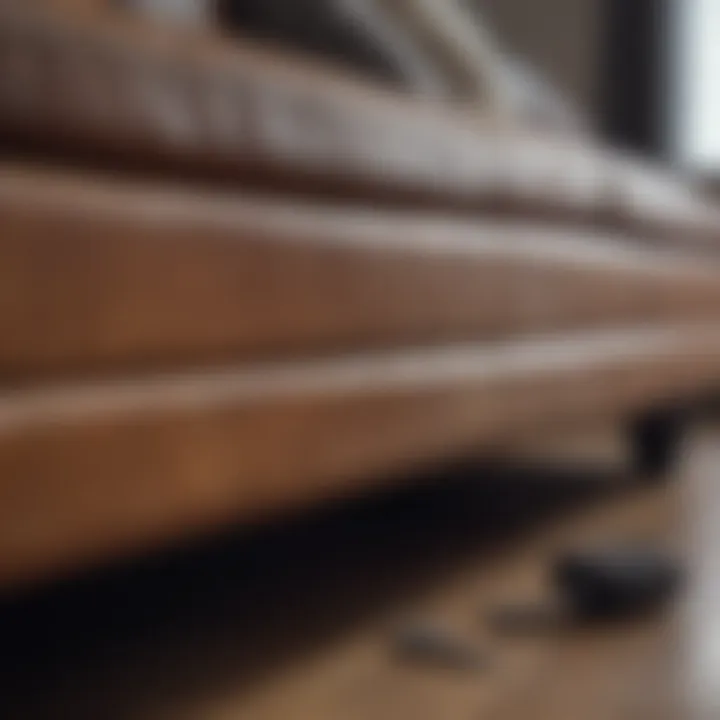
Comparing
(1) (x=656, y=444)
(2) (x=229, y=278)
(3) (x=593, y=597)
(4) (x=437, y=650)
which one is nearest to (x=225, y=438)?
(2) (x=229, y=278)

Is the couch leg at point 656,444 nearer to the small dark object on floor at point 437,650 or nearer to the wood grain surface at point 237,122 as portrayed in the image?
the wood grain surface at point 237,122

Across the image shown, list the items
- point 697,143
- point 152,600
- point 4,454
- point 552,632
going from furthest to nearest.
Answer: point 697,143 < point 152,600 < point 552,632 < point 4,454

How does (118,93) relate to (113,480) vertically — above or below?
above

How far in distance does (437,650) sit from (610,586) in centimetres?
20

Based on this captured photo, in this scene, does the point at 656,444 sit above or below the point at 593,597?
above

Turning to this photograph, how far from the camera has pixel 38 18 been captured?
27.1 inches

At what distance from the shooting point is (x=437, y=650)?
1.02 meters

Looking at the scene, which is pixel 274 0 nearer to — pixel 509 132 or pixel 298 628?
pixel 509 132

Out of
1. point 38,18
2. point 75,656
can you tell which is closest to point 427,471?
point 75,656

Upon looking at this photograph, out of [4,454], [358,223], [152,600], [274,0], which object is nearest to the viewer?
[4,454]

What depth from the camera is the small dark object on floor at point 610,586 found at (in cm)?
115

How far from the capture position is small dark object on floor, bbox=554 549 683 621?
3.77 ft

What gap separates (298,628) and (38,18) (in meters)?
0.54

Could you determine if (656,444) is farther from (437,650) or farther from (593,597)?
(437,650)
